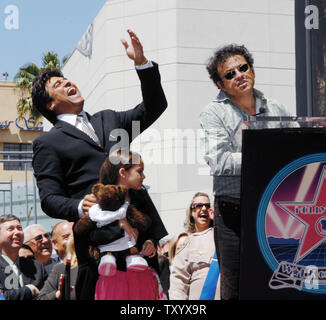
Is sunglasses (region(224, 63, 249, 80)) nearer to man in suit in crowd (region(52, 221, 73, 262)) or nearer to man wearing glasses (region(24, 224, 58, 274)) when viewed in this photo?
man in suit in crowd (region(52, 221, 73, 262))

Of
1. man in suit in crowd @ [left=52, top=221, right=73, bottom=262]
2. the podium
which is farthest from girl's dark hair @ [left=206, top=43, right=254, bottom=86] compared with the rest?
man in suit in crowd @ [left=52, top=221, right=73, bottom=262]

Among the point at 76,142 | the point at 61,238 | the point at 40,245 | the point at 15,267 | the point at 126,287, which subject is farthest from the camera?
the point at 40,245

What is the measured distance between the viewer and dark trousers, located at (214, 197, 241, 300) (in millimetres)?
2543

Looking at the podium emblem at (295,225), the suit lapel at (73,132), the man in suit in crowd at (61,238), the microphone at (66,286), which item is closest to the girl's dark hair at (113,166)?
the suit lapel at (73,132)

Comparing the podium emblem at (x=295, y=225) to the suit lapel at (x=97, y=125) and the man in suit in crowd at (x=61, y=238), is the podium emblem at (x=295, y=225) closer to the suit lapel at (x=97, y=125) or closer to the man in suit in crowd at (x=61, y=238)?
the suit lapel at (x=97, y=125)

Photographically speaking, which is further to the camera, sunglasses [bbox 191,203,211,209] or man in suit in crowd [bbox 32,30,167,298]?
sunglasses [bbox 191,203,211,209]

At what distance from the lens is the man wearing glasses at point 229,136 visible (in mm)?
2572

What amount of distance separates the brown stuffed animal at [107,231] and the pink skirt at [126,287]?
0.02 meters

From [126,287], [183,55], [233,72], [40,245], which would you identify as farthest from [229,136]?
[183,55]

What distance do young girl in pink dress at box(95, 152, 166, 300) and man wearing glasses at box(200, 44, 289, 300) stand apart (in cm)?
27

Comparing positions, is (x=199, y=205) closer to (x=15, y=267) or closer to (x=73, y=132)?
(x=15, y=267)

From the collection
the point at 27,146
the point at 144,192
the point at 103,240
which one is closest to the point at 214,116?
the point at 144,192

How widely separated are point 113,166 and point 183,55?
23.9 ft

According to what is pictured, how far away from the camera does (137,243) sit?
263 cm
